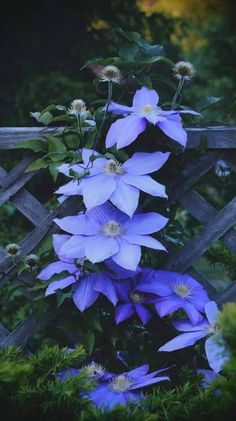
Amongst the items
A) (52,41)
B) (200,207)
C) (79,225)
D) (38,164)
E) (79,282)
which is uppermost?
(52,41)

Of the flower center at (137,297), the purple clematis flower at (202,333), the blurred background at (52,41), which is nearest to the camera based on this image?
the purple clematis flower at (202,333)

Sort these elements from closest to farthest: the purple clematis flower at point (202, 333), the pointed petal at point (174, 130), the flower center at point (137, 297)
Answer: the purple clematis flower at point (202, 333) < the pointed petal at point (174, 130) < the flower center at point (137, 297)

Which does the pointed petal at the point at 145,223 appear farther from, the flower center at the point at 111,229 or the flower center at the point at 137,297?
the flower center at the point at 137,297

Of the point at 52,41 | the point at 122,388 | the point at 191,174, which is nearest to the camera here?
the point at 122,388

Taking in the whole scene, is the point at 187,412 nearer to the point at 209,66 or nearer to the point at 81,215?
the point at 81,215

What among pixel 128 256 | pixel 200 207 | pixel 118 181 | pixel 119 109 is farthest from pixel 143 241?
pixel 119 109

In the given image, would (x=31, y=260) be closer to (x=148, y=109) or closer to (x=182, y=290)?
(x=182, y=290)

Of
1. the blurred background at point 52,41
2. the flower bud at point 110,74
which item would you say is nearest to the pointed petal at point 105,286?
the flower bud at point 110,74

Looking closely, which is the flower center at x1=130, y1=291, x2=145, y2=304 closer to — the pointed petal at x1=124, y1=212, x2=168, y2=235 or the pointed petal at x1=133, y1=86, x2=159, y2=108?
the pointed petal at x1=124, y1=212, x2=168, y2=235
